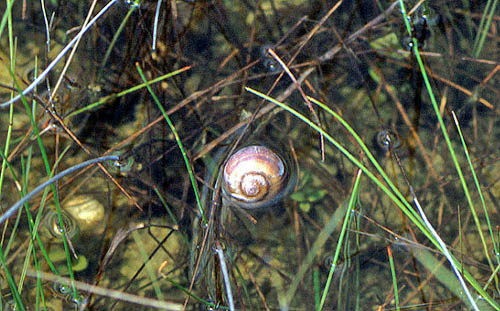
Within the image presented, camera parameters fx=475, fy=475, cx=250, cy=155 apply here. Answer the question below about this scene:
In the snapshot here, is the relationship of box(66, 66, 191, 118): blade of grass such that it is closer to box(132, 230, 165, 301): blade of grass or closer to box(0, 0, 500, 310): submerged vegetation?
box(0, 0, 500, 310): submerged vegetation

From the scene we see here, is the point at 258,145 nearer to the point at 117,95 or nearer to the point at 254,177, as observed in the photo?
the point at 254,177

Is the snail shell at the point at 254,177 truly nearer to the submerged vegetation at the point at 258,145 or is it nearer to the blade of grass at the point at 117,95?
the submerged vegetation at the point at 258,145

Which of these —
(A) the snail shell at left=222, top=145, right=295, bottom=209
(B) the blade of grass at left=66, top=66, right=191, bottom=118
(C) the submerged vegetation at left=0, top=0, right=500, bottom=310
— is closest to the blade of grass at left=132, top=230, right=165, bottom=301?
(C) the submerged vegetation at left=0, top=0, right=500, bottom=310

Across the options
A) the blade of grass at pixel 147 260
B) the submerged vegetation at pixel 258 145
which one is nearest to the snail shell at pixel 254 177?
the submerged vegetation at pixel 258 145

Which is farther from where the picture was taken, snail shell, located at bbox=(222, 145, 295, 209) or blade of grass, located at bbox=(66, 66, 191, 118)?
blade of grass, located at bbox=(66, 66, 191, 118)

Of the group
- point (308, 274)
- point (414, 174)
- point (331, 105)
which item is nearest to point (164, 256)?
point (308, 274)

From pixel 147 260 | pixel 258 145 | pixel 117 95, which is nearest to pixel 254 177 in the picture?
pixel 258 145
